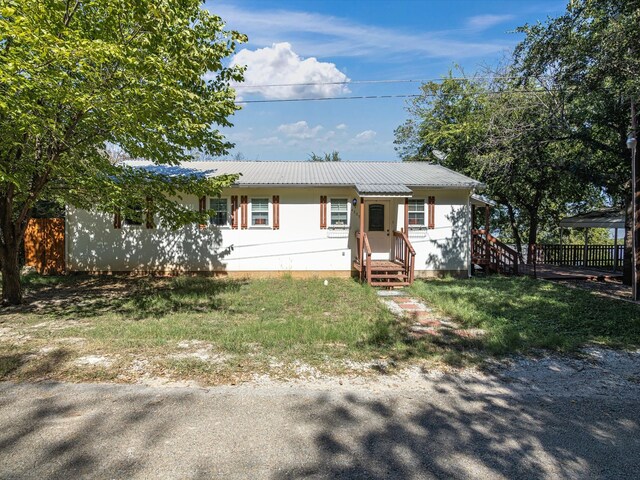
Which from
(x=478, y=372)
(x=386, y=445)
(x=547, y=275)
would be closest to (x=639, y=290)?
(x=547, y=275)

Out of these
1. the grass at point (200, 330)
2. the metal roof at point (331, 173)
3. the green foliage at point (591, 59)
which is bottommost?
the grass at point (200, 330)

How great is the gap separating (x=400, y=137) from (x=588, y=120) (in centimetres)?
1523

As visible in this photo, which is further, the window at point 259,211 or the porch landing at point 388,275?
the window at point 259,211

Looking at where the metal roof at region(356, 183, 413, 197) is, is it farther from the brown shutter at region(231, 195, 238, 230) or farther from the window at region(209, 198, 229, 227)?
the window at region(209, 198, 229, 227)

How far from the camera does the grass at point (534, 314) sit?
550cm

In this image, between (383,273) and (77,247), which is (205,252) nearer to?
(77,247)

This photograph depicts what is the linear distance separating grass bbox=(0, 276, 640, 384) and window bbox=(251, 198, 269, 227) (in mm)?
2530

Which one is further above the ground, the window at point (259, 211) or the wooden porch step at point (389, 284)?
the window at point (259, 211)

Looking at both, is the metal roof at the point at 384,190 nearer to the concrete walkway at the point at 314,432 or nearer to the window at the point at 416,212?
the window at the point at 416,212

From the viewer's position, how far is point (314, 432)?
3047 millimetres

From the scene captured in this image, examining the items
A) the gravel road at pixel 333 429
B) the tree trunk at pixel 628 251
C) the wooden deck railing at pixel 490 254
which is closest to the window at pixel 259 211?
the wooden deck railing at pixel 490 254

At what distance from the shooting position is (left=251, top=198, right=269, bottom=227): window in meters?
11.9

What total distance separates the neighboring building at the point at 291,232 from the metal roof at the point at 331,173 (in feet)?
0.26

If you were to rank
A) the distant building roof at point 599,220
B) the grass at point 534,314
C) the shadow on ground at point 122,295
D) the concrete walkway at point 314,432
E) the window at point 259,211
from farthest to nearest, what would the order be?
the distant building roof at point 599,220 → the window at point 259,211 → the shadow on ground at point 122,295 → the grass at point 534,314 → the concrete walkway at point 314,432
